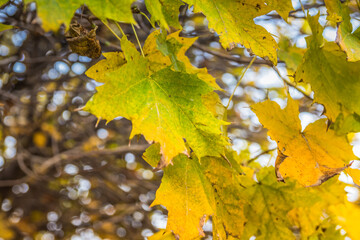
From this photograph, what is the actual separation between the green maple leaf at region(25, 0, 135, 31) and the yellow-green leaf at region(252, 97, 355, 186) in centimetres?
51

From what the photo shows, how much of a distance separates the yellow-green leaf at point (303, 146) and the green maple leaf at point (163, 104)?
0.87 ft

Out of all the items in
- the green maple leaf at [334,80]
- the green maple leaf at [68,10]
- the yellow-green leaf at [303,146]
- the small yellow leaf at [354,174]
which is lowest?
the small yellow leaf at [354,174]

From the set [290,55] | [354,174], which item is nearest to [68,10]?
[354,174]

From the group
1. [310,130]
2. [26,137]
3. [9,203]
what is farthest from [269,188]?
[9,203]

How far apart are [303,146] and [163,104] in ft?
1.60

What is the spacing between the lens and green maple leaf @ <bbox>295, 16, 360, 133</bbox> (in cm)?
79

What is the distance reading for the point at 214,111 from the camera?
35.1 inches

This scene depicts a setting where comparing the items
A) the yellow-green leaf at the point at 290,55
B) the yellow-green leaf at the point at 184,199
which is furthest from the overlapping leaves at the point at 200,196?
the yellow-green leaf at the point at 290,55

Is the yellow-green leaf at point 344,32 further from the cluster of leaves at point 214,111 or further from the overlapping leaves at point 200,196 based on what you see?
the overlapping leaves at point 200,196

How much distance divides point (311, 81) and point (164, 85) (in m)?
0.41

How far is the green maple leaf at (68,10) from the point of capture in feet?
1.59

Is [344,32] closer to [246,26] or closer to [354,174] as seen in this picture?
[246,26]

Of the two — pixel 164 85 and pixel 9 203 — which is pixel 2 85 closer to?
pixel 9 203

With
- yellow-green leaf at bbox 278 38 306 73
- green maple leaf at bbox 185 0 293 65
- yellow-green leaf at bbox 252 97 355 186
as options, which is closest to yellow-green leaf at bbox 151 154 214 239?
yellow-green leaf at bbox 252 97 355 186
